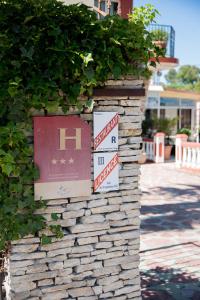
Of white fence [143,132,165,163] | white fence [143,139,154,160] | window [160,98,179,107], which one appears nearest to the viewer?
white fence [143,132,165,163]

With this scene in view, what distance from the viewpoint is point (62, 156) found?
3.56m

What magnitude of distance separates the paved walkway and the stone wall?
1.07 metres

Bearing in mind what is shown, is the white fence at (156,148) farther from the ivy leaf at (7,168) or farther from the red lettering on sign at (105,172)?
the ivy leaf at (7,168)

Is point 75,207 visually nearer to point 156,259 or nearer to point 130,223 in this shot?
point 130,223

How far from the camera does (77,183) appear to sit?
11.9 ft

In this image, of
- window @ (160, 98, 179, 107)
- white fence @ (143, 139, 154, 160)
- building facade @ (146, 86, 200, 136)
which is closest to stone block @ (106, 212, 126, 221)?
white fence @ (143, 139, 154, 160)

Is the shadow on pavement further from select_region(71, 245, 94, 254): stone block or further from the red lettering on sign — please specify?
the red lettering on sign

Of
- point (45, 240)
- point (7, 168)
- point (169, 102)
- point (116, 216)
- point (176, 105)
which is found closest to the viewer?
point (7, 168)

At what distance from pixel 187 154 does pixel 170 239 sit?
8219mm

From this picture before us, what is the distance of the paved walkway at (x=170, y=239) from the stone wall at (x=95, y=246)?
1.07 metres

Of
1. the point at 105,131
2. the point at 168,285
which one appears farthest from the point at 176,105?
the point at 105,131

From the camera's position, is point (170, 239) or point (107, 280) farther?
point (170, 239)

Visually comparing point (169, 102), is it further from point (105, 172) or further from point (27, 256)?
point (27, 256)

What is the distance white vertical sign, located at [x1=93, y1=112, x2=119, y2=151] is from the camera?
3.66 metres
